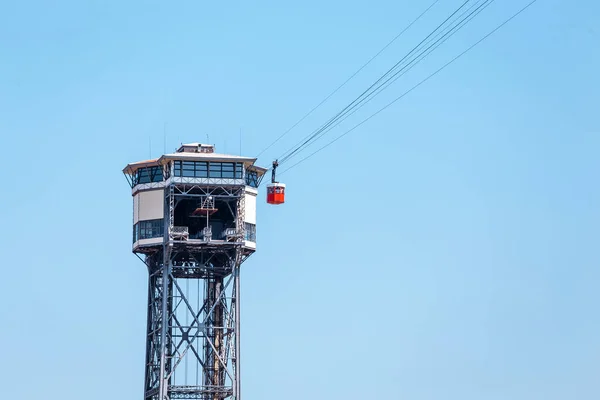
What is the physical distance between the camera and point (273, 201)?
625 ft

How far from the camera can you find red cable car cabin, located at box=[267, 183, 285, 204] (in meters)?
191

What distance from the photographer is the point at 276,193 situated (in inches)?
7530

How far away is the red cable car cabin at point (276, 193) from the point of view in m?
191

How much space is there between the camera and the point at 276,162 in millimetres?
181125

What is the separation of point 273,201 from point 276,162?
32.8 ft
